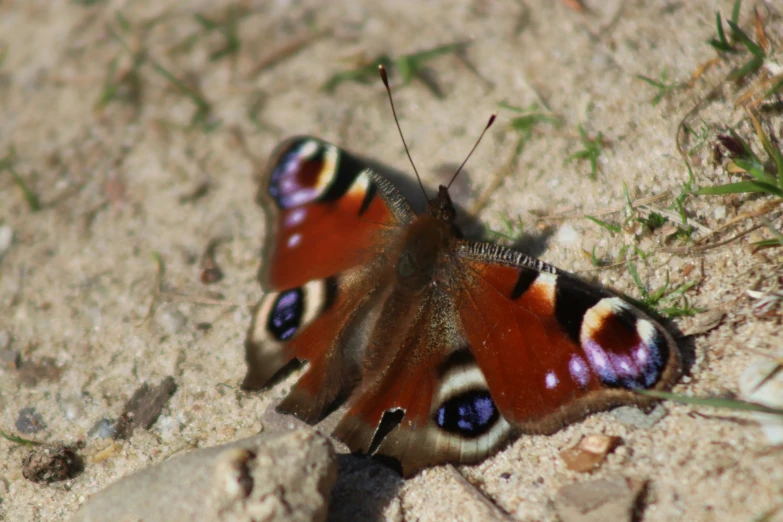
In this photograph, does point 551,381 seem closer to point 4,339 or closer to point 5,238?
point 4,339

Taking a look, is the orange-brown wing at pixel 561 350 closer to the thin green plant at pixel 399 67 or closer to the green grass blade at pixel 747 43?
the green grass blade at pixel 747 43

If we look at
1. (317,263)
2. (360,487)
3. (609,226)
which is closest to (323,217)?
(317,263)

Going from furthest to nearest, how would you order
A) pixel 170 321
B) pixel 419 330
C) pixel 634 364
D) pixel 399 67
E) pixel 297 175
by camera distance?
1. pixel 399 67
2. pixel 170 321
3. pixel 297 175
4. pixel 419 330
5. pixel 634 364

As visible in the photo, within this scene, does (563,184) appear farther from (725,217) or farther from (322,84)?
(322,84)

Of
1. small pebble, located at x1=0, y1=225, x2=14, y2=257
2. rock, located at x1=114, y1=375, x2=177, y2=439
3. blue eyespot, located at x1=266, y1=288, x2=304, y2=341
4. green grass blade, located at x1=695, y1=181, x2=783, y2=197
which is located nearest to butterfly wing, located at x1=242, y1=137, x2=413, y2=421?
blue eyespot, located at x1=266, y1=288, x2=304, y2=341

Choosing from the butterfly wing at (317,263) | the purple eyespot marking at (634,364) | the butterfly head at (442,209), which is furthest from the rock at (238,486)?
the butterfly head at (442,209)

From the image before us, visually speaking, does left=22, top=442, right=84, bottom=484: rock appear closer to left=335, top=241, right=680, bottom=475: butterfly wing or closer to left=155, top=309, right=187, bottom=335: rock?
left=155, top=309, right=187, bottom=335: rock
